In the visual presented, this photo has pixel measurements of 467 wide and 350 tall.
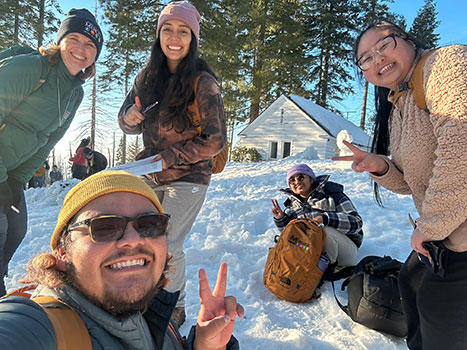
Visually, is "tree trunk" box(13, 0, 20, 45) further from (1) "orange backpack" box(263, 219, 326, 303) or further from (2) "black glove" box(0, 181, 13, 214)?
(1) "orange backpack" box(263, 219, 326, 303)

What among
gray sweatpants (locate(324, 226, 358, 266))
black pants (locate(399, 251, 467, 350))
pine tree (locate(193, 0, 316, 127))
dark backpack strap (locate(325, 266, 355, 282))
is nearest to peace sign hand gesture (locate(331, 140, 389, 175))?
black pants (locate(399, 251, 467, 350))

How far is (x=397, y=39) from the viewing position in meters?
1.75

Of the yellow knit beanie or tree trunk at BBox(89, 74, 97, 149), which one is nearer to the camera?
the yellow knit beanie

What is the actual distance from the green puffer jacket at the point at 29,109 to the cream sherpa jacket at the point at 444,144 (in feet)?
8.39

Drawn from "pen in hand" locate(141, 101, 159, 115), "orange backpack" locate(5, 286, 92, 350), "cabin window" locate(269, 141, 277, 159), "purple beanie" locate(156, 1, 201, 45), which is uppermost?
"purple beanie" locate(156, 1, 201, 45)

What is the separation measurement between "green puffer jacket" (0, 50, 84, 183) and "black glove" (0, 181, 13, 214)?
6 centimetres

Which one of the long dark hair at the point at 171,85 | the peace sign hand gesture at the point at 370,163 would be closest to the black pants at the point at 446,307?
the peace sign hand gesture at the point at 370,163

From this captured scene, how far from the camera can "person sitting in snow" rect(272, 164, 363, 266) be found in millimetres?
3498

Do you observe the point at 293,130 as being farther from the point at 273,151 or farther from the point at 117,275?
the point at 117,275

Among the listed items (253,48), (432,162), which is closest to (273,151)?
(253,48)

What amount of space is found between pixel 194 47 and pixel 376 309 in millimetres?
2683

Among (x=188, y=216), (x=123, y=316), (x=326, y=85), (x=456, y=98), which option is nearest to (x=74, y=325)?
(x=123, y=316)

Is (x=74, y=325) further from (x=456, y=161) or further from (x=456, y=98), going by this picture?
(x=456, y=98)

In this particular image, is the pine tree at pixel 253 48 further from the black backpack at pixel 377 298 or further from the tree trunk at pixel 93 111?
the black backpack at pixel 377 298
